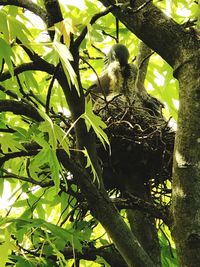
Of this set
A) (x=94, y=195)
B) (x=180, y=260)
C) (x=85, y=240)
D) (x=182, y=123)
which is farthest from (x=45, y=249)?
(x=182, y=123)

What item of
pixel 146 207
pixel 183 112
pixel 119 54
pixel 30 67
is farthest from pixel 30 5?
pixel 119 54

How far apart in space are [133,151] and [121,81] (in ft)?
1.78

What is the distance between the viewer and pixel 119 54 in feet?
7.22

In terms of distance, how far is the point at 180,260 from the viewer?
134 cm

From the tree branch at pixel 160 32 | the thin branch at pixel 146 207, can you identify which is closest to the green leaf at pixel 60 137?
the thin branch at pixel 146 207

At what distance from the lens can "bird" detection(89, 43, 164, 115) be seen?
213cm

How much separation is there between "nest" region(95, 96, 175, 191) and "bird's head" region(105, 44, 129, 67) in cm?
45

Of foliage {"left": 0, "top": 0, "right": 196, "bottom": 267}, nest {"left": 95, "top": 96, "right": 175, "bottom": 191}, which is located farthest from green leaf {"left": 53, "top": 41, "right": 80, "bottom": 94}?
nest {"left": 95, "top": 96, "right": 175, "bottom": 191}

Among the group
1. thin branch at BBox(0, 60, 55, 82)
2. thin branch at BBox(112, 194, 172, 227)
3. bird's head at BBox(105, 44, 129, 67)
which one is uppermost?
bird's head at BBox(105, 44, 129, 67)

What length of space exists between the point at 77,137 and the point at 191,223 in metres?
0.38

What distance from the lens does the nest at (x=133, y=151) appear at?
5.62 ft

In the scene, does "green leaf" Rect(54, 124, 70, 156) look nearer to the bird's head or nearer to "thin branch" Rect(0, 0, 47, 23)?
"thin branch" Rect(0, 0, 47, 23)

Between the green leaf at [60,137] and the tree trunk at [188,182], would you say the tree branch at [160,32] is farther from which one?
the green leaf at [60,137]

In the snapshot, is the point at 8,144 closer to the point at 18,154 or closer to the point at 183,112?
the point at 18,154
